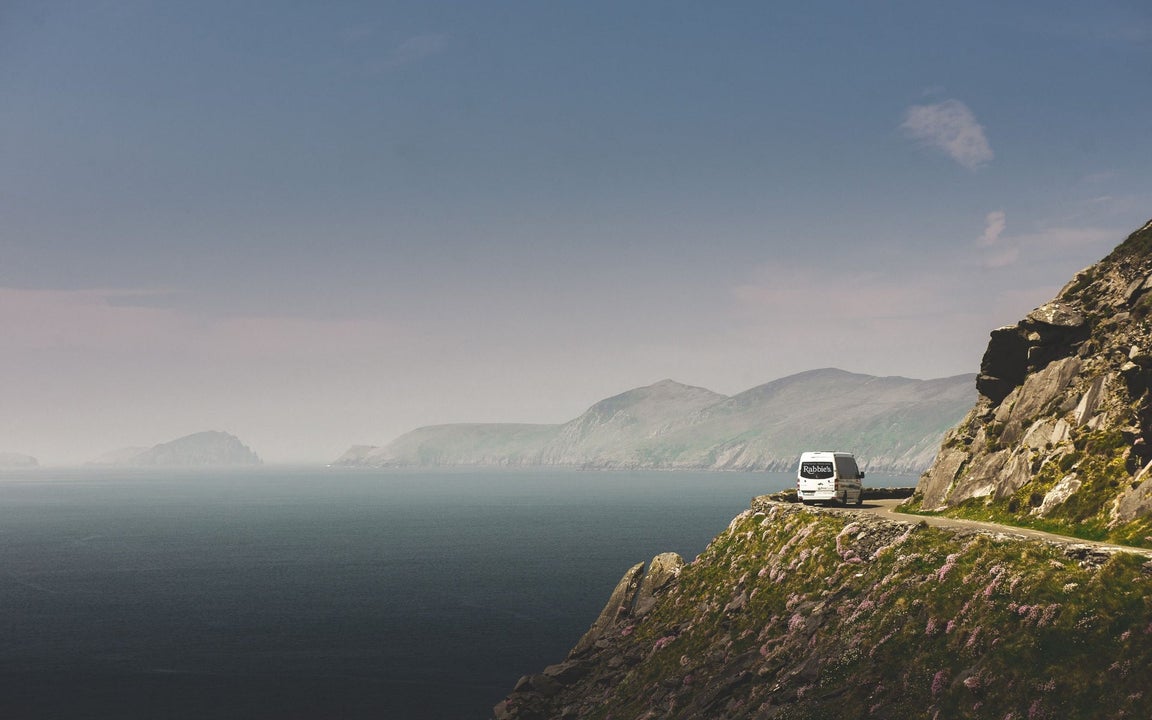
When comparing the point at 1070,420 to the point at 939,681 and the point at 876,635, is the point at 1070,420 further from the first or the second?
the point at 939,681

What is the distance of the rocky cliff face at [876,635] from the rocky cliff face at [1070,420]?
699 centimetres

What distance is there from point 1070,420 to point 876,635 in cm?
1972

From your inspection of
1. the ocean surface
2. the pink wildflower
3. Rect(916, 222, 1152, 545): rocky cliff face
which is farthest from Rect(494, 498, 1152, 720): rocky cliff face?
the ocean surface

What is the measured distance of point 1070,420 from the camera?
38.3 metres

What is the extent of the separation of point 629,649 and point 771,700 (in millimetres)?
18847

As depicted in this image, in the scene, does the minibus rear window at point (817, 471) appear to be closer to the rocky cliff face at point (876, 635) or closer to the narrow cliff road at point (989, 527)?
the rocky cliff face at point (876, 635)

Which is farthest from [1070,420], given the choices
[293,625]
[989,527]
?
[293,625]

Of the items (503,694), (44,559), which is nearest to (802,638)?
(503,694)

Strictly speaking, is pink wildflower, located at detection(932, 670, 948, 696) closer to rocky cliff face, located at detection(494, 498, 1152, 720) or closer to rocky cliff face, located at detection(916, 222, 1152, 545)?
rocky cliff face, located at detection(494, 498, 1152, 720)

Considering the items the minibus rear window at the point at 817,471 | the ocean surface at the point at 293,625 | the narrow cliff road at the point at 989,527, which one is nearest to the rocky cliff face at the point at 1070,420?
the narrow cliff road at the point at 989,527

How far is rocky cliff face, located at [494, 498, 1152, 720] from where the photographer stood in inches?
768

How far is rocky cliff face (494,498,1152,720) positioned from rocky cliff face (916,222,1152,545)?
6.99 meters

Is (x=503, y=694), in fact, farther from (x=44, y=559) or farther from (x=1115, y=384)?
(x=44, y=559)

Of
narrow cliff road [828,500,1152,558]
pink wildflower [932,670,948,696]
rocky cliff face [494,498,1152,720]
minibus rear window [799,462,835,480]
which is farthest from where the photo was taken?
minibus rear window [799,462,835,480]
